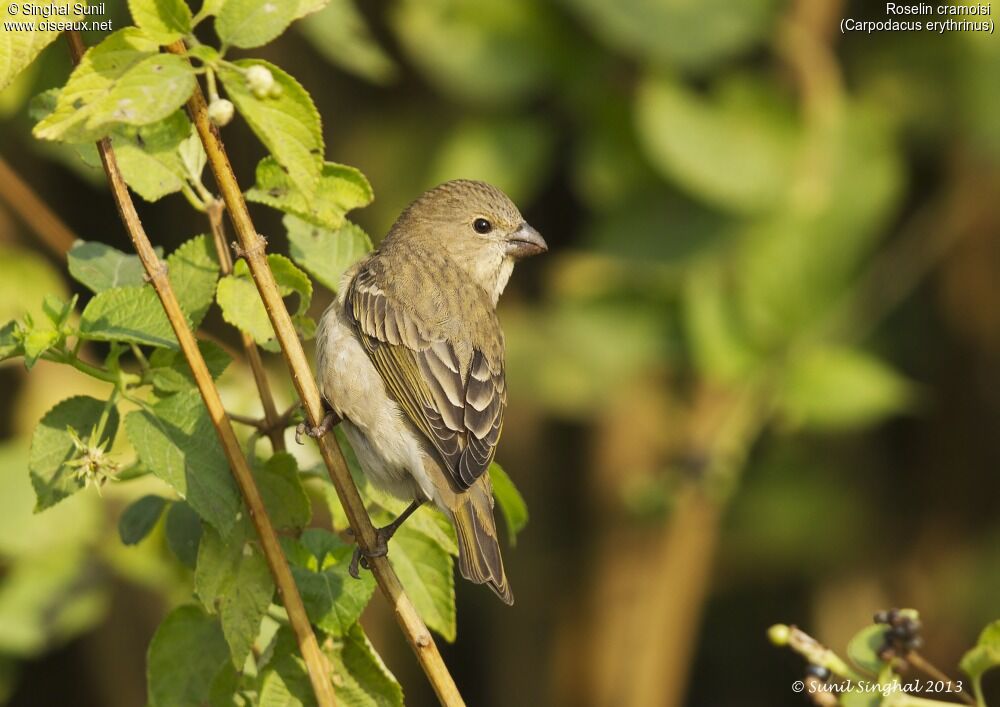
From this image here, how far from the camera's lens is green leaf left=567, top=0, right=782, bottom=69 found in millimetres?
4684

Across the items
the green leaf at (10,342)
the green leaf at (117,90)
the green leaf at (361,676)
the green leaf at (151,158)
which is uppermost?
the green leaf at (117,90)

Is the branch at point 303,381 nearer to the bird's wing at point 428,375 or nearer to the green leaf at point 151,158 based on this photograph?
the green leaf at point 151,158

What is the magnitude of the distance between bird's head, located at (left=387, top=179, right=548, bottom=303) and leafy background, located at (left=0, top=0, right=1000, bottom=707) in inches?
22.2

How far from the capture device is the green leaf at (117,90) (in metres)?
1.92

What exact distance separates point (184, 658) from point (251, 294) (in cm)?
68

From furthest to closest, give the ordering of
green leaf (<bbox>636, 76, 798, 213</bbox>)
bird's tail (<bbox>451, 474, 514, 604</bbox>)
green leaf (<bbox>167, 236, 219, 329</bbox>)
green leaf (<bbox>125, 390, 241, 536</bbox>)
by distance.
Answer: green leaf (<bbox>636, 76, 798, 213</bbox>) → bird's tail (<bbox>451, 474, 514, 604</bbox>) → green leaf (<bbox>167, 236, 219, 329</bbox>) → green leaf (<bbox>125, 390, 241, 536</bbox>)

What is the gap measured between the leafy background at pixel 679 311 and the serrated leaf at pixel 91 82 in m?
1.81

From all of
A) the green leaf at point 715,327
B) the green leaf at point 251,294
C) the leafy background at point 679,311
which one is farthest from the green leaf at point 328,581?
the green leaf at point 715,327

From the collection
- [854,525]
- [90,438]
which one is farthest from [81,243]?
[854,525]

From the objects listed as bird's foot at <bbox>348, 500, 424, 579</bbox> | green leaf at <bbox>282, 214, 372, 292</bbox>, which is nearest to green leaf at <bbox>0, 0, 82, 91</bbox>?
green leaf at <bbox>282, 214, 372, 292</bbox>

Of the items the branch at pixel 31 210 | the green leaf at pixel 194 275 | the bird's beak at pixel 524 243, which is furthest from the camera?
the bird's beak at pixel 524 243

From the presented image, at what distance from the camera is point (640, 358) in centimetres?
519

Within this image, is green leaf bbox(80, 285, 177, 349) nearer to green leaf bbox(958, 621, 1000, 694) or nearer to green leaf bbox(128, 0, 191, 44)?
green leaf bbox(128, 0, 191, 44)

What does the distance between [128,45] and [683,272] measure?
3.27 meters
